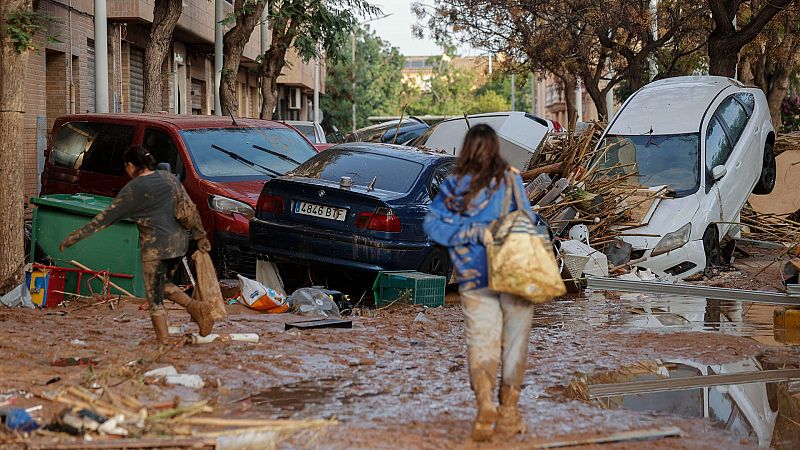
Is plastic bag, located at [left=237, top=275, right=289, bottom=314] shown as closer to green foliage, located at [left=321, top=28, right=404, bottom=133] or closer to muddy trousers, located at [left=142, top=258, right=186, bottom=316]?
muddy trousers, located at [left=142, top=258, right=186, bottom=316]

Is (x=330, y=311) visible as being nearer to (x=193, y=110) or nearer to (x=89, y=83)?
(x=89, y=83)

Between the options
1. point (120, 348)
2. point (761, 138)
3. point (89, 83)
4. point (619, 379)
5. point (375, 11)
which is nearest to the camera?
point (619, 379)

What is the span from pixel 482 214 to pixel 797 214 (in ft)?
45.5

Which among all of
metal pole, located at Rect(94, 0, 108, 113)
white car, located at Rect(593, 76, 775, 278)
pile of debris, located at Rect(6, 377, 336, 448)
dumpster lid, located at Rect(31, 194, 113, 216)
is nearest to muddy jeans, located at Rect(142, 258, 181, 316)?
pile of debris, located at Rect(6, 377, 336, 448)

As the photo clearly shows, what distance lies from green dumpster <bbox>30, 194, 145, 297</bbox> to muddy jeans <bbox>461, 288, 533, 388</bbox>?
5.70m

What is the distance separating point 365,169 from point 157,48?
1072 centimetres

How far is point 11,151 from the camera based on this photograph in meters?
11.5

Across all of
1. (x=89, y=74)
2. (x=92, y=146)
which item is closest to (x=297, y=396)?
(x=92, y=146)

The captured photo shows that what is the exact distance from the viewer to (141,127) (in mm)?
14062

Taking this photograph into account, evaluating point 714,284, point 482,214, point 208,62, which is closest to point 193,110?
point 208,62

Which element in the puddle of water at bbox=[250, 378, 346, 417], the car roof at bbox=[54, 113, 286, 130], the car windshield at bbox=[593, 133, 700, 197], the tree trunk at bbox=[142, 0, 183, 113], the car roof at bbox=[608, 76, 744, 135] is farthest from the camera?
the tree trunk at bbox=[142, 0, 183, 113]

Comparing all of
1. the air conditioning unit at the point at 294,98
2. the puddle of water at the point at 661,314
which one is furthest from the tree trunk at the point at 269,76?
the air conditioning unit at the point at 294,98

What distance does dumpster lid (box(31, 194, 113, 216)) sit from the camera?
1180 centimetres

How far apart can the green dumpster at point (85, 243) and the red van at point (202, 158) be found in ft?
3.93
